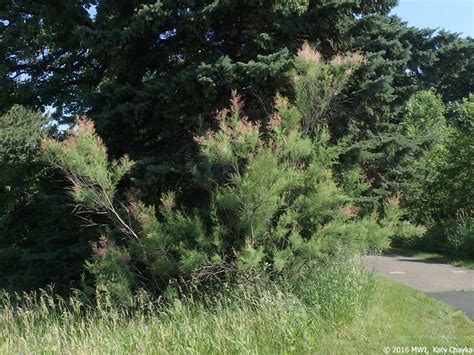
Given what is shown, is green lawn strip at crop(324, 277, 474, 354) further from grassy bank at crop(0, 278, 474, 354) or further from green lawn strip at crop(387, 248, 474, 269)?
green lawn strip at crop(387, 248, 474, 269)

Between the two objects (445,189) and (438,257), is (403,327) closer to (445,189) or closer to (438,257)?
(438,257)

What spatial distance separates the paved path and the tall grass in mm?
1779

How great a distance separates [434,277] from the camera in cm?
1070

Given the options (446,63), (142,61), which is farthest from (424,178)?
(142,61)

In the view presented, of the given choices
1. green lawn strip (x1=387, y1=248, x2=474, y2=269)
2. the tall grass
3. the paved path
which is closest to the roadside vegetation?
the tall grass

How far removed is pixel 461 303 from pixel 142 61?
6.57m

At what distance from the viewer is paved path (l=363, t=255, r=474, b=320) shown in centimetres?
806

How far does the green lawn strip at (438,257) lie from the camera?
12.9 m

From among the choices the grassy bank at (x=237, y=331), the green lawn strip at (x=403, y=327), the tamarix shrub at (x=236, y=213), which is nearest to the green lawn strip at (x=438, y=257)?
the green lawn strip at (x=403, y=327)

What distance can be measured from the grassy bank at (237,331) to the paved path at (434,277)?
4.94ft

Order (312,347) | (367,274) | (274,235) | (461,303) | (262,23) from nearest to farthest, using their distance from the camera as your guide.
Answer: (312,347), (274,235), (367,274), (461,303), (262,23)

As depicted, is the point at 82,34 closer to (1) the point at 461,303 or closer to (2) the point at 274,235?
(2) the point at 274,235

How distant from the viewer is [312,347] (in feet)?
16.4

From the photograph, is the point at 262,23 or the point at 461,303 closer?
the point at 461,303
